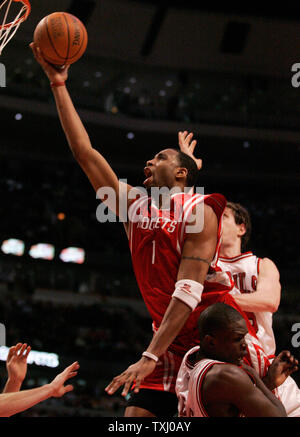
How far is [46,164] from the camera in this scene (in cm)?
1748

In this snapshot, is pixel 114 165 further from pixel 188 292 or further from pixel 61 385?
pixel 188 292

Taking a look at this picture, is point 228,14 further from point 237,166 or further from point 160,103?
point 237,166

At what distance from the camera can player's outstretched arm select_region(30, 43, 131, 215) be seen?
7.80ft

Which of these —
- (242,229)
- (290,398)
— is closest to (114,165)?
(242,229)

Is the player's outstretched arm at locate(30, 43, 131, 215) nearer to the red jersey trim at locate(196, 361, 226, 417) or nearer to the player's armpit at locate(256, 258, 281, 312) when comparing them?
the red jersey trim at locate(196, 361, 226, 417)

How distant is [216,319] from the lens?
2.24 m

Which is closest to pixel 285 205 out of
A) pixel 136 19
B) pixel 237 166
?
pixel 237 166

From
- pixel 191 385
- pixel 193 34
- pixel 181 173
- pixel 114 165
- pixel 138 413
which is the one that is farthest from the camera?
pixel 114 165

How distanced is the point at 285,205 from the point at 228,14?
19.6 feet

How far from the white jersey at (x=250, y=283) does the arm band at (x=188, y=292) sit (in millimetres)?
859

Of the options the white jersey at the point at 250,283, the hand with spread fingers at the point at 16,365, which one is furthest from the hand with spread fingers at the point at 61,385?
the white jersey at the point at 250,283

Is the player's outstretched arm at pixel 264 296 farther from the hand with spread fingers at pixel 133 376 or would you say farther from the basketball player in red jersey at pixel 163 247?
the hand with spread fingers at pixel 133 376

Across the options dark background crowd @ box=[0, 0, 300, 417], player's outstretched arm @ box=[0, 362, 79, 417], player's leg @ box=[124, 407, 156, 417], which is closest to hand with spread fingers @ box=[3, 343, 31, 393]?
player's outstretched arm @ box=[0, 362, 79, 417]

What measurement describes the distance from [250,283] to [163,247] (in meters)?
0.90
